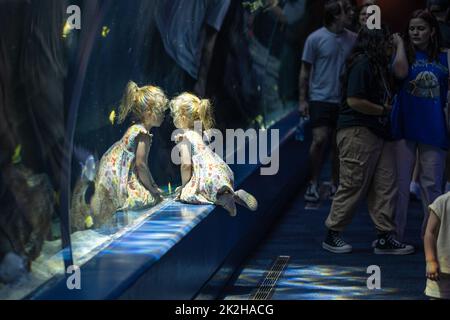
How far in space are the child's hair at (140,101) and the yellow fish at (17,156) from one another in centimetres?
154

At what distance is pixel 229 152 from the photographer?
9086mm

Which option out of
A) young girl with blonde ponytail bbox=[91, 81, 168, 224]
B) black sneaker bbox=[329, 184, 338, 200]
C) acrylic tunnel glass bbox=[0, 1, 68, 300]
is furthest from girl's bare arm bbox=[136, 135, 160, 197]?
black sneaker bbox=[329, 184, 338, 200]

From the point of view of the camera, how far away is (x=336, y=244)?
8.79 meters

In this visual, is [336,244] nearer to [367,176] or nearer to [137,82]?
[367,176]

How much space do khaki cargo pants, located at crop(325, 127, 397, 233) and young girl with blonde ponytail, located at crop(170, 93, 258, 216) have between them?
1415 millimetres

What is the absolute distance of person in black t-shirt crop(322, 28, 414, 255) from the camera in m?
8.36

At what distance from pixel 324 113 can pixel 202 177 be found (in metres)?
4.31

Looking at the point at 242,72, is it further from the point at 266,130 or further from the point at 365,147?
the point at 365,147

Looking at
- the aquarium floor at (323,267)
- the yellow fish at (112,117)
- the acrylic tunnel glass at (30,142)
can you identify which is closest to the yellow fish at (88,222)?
the acrylic tunnel glass at (30,142)

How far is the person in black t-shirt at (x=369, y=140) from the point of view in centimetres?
836

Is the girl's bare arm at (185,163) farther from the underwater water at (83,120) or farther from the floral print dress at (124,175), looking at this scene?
the floral print dress at (124,175)

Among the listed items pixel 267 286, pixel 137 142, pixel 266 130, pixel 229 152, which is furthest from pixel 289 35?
pixel 137 142

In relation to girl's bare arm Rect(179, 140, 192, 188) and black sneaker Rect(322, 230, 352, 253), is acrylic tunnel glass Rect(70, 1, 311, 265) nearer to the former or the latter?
girl's bare arm Rect(179, 140, 192, 188)

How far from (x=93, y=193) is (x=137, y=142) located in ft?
2.48
